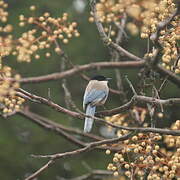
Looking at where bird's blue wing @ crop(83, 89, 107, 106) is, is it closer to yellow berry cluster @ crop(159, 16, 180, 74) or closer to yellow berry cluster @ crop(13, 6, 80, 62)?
yellow berry cluster @ crop(13, 6, 80, 62)

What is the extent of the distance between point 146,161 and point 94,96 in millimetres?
1763

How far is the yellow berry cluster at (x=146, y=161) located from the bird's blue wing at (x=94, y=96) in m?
1.36

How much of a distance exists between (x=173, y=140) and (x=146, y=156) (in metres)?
0.26

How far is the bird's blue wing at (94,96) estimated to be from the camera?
17.2ft

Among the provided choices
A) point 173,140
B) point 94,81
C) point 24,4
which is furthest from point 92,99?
point 24,4

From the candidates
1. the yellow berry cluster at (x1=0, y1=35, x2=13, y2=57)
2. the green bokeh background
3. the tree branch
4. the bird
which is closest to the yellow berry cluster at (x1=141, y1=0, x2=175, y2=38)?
the yellow berry cluster at (x1=0, y1=35, x2=13, y2=57)

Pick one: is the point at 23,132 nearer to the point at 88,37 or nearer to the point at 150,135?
the point at 88,37

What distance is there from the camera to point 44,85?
894cm

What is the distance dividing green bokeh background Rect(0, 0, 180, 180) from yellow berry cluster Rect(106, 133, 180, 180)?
378 centimetres

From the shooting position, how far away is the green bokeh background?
8234 mm

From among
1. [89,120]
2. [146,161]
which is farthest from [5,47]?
[146,161]

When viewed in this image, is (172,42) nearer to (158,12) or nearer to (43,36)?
(158,12)

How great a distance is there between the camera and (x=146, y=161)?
12.0 feet

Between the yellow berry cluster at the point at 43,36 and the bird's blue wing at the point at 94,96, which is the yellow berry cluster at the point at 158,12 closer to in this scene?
→ the yellow berry cluster at the point at 43,36
